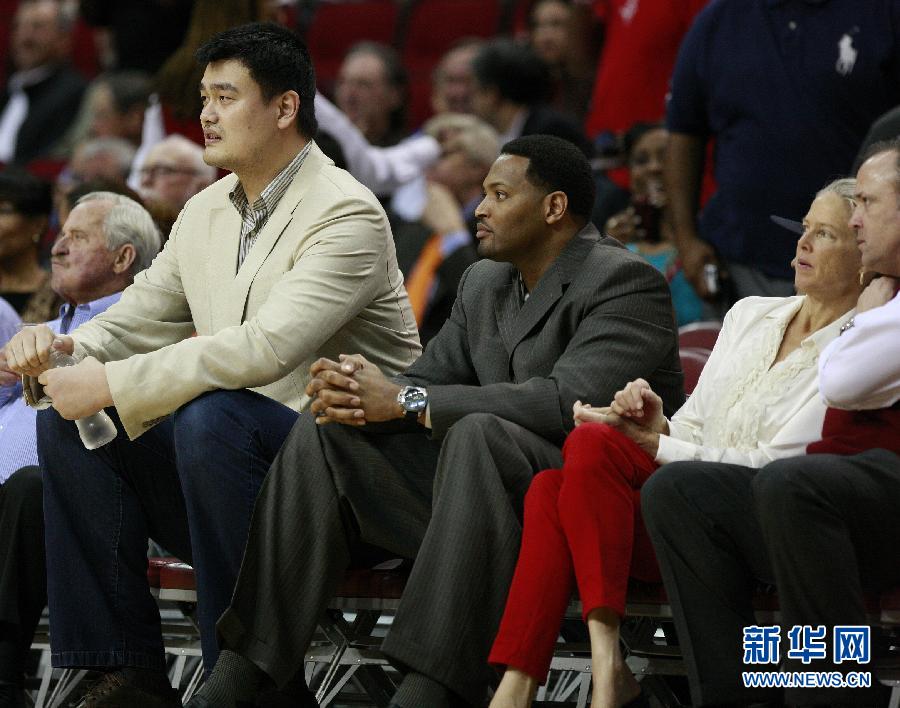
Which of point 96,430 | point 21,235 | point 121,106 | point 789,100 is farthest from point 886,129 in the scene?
point 121,106

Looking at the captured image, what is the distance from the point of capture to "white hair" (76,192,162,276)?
14.8 ft

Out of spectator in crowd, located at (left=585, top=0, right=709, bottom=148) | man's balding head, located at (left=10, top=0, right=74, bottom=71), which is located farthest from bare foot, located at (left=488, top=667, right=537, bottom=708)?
man's balding head, located at (left=10, top=0, right=74, bottom=71)

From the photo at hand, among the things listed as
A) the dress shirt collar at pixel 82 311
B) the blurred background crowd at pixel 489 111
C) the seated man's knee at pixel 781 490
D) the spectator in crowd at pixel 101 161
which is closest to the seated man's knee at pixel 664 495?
the seated man's knee at pixel 781 490

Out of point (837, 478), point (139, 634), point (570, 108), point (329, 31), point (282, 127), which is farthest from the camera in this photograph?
point (329, 31)

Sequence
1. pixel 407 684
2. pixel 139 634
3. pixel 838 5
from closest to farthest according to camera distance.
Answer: pixel 407 684
pixel 139 634
pixel 838 5

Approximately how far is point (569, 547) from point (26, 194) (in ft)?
9.52

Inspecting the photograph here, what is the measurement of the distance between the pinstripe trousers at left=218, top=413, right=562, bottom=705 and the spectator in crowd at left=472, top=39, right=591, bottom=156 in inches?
127

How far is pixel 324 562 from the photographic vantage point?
349cm

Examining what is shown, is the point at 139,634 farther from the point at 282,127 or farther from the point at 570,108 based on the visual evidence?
the point at 570,108

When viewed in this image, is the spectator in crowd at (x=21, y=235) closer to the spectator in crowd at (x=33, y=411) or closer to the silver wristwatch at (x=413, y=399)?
the spectator in crowd at (x=33, y=411)

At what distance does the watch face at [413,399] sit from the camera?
3514mm

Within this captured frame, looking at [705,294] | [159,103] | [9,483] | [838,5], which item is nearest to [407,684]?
[9,483]

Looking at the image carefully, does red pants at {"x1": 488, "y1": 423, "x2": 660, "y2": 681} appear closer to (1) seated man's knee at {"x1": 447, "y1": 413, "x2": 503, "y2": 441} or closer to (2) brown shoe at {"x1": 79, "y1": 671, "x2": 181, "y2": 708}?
(1) seated man's knee at {"x1": 447, "y1": 413, "x2": 503, "y2": 441}

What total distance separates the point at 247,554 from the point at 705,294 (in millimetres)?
2072
